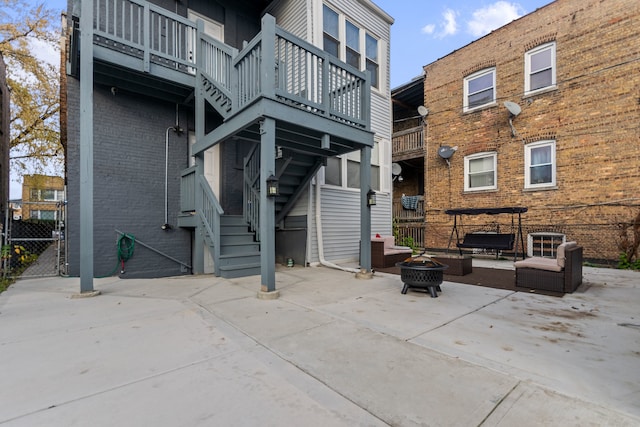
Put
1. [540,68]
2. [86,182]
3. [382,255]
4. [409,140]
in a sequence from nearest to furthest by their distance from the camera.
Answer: [86,182]
[382,255]
[540,68]
[409,140]

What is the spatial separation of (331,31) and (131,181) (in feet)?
19.9

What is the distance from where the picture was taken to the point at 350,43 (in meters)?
8.08

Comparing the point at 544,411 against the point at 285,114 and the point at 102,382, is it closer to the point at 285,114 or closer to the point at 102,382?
the point at 102,382

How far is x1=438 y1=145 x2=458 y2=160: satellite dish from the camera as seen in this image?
1023 cm

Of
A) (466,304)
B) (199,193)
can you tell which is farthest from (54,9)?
(466,304)

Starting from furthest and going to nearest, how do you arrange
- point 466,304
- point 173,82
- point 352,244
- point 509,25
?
point 509,25, point 352,244, point 173,82, point 466,304

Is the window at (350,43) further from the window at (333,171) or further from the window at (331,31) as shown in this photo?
the window at (333,171)

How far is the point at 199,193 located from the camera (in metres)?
5.81

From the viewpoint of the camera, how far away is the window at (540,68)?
838 centimetres

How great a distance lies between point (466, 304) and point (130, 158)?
21.5ft

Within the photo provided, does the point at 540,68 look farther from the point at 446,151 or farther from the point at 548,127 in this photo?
the point at 446,151

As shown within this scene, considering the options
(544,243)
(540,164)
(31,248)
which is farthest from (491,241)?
(31,248)

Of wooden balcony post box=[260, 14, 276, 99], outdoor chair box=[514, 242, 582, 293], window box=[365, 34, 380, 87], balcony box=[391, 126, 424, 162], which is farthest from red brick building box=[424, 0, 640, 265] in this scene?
wooden balcony post box=[260, 14, 276, 99]

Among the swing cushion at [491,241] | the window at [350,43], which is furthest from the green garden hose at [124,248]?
the swing cushion at [491,241]
